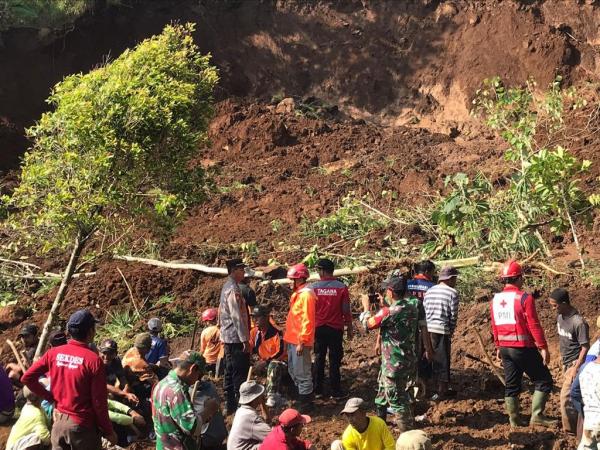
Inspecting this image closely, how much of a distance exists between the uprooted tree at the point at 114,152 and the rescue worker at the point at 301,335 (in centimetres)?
201

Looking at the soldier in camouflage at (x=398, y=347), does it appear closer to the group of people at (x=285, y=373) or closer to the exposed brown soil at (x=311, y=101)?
the group of people at (x=285, y=373)

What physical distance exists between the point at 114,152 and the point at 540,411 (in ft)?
18.0

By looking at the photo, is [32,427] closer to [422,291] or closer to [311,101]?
[422,291]

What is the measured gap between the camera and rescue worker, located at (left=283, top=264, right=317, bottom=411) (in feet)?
26.4

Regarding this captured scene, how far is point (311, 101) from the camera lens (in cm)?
2442

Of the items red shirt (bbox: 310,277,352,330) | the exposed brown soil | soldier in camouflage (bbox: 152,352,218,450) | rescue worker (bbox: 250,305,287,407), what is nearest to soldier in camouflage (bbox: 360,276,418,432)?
red shirt (bbox: 310,277,352,330)

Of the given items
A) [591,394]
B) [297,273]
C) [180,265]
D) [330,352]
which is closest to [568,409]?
[591,394]

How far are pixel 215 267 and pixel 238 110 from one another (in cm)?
1120

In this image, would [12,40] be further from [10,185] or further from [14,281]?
[14,281]

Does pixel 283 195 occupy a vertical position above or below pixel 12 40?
below

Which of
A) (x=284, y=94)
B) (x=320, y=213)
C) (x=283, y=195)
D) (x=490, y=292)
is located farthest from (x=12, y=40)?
(x=490, y=292)

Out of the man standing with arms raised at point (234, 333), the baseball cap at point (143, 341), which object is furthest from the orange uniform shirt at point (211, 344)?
the baseball cap at point (143, 341)

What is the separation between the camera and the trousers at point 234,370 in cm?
827

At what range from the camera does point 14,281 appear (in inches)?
550
